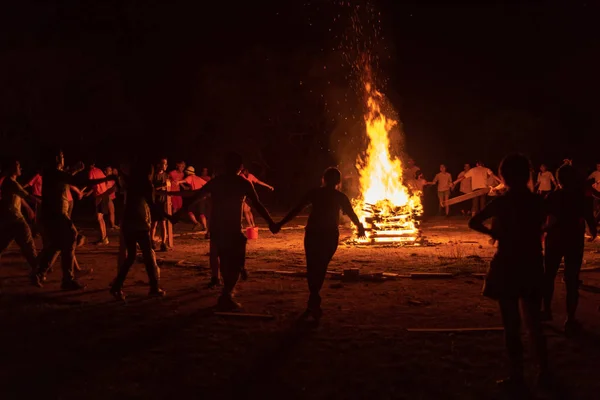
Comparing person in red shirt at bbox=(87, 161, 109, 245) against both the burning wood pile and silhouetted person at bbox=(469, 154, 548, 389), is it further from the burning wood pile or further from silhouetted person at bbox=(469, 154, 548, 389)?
silhouetted person at bbox=(469, 154, 548, 389)

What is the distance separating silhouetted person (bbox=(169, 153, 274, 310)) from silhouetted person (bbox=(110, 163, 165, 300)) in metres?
1.07

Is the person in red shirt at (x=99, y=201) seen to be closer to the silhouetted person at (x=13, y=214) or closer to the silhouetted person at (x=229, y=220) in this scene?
the silhouetted person at (x=13, y=214)

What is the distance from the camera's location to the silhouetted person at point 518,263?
5008 millimetres

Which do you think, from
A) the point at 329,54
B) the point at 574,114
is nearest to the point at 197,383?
the point at 329,54

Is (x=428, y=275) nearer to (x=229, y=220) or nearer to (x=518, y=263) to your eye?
(x=229, y=220)

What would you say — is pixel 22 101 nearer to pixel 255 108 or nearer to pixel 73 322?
pixel 255 108

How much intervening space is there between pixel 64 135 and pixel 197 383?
31.2 metres

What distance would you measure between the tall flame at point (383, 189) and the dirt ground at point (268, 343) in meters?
4.23

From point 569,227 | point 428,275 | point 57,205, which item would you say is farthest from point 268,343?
point 428,275

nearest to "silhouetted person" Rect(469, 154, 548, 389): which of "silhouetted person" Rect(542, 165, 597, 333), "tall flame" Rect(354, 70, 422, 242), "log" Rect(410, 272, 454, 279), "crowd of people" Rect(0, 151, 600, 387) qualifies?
"crowd of people" Rect(0, 151, 600, 387)

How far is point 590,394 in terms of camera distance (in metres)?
4.80

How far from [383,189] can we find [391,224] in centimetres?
208

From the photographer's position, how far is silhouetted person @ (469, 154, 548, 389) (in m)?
5.01

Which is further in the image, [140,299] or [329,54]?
[329,54]
